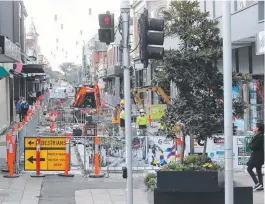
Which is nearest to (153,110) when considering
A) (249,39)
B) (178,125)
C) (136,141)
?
(249,39)

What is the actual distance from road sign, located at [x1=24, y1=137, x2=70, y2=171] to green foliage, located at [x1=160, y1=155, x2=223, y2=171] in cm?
572

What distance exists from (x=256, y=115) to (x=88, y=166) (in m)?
11.1

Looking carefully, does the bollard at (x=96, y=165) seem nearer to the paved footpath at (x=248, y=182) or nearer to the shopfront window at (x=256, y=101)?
the paved footpath at (x=248, y=182)

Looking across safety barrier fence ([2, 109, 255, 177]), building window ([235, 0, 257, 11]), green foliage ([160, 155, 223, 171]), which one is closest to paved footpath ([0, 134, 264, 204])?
safety barrier fence ([2, 109, 255, 177])

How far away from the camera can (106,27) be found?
1007 centimetres

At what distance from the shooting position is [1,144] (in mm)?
23344

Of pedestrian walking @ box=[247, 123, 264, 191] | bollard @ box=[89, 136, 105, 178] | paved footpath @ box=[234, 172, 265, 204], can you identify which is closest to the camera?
paved footpath @ box=[234, 172, 265, 204]

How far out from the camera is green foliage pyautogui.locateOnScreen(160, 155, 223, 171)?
35.1ft

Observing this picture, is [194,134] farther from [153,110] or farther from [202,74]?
[153,110]

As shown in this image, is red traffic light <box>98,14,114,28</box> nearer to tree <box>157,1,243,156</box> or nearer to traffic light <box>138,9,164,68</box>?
traffic light <box>138,9,164,68</box>

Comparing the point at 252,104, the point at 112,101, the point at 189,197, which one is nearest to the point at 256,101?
the point at 252,104

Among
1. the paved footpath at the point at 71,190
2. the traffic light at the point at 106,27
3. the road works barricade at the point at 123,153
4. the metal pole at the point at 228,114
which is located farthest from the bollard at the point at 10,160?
the metal pole at the point at 228,114

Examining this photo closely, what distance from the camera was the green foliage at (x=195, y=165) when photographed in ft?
35.1

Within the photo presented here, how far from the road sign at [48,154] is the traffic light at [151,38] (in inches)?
268
